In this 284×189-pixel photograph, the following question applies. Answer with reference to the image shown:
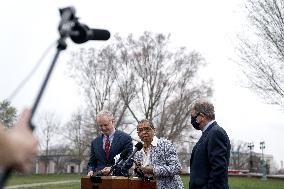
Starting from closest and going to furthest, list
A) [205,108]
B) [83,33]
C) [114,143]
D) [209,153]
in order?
[83,33] → [209,153] → [205,108] → [114,143]

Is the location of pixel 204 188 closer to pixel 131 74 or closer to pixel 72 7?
pixel 72 7

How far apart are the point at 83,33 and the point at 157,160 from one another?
394 cm

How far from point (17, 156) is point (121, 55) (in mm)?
39229

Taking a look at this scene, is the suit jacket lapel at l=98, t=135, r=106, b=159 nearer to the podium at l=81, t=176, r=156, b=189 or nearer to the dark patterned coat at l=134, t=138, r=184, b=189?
the dark patterned coat at l=134, t=138, r=184, b=189

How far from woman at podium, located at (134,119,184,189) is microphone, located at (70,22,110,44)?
3.47m

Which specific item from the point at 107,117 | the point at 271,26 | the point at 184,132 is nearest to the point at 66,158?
the point at 184,132

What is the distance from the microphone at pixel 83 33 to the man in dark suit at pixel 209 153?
289 cm

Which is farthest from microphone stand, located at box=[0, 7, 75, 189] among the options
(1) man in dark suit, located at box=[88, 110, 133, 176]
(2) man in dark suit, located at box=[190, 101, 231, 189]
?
(1) man in dark suit, located at box=[88, 110, 133, 176]

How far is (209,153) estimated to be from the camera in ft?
A: 18.0

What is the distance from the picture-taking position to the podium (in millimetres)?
5676

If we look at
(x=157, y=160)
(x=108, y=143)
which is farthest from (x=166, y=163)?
(x=108, y=143)

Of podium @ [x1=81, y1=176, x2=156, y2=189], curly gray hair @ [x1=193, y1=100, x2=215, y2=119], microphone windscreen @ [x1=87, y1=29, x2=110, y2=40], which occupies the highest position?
microphone windscreen @ [x1=87, y1=29, x2=110, y2=40]

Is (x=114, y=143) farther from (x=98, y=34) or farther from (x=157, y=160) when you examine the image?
(x=98, y=34)

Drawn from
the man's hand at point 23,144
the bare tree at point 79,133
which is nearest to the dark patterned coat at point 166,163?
the man's hand at point 23,144
